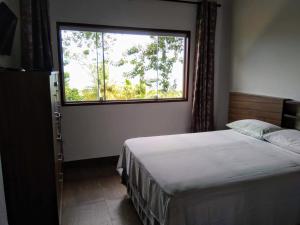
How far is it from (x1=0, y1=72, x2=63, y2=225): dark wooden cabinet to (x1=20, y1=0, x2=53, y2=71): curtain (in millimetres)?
992

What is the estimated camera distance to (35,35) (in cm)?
275

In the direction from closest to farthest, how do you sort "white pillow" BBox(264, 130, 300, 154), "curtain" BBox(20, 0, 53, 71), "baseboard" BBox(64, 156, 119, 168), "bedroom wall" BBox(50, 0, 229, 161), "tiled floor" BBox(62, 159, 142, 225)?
"tiled floor" BBox(62, 159, 142, 225), "white pillow" BBox(264, 130, 300, 154), "curtain" BBox(20, 0, 53, 71), "bedroom wall" BBox(50, 0, 229, 161), "baseboard" BBox(64, 156, 119, 168)

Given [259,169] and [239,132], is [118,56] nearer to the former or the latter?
[239,132]

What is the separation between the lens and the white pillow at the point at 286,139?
243cm

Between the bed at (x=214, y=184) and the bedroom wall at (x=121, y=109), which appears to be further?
the bedroom wall at (x=121, y=109)

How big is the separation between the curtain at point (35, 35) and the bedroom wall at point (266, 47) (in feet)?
9.38

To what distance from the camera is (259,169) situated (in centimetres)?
197

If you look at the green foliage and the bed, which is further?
the green foliage

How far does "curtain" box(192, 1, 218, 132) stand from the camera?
12.3 ft

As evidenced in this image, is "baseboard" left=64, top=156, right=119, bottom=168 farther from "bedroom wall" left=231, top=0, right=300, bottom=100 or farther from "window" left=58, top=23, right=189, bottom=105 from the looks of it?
"bedroom wall" left=231, top=0, right=300, bottom=100

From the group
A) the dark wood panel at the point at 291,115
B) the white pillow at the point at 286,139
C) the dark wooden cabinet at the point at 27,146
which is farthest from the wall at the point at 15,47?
the dark wood panel at the point at 291,115

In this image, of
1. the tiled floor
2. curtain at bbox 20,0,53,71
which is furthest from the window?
the tiled floor

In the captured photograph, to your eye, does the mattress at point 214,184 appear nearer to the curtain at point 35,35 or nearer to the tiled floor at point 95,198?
the tiled floor at point 95,198

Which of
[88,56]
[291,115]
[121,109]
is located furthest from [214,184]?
[88,56]
